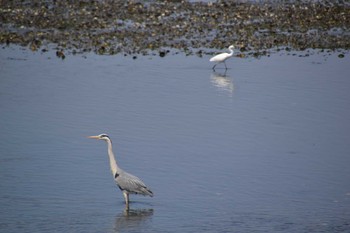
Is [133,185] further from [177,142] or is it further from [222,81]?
[222,81]

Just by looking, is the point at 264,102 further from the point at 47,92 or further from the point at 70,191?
the point at 70,191

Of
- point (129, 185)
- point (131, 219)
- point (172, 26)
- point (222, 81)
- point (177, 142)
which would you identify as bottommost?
point (131, 219)

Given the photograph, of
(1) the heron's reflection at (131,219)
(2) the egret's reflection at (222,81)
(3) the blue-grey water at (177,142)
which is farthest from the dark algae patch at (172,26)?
(1) the heron's reflection at (131,219)

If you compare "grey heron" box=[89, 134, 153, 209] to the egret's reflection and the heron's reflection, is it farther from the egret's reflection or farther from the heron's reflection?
the egret's reflection

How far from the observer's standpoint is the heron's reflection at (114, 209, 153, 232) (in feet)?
40.4

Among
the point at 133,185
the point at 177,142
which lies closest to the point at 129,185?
the point at 133,185

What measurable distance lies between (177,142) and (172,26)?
13.2 metres

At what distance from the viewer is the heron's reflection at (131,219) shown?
12301 millimetres

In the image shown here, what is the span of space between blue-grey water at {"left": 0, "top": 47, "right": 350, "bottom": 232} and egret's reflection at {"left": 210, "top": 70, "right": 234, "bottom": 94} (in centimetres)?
9

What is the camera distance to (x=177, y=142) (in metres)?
16.8

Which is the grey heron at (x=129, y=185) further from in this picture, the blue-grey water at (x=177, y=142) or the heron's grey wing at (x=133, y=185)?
the blue-grey water at (x=177, y=142)

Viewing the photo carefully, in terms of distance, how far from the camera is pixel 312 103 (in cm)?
2058

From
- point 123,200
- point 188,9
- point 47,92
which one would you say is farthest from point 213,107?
point 188,9

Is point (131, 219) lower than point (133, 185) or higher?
lower
